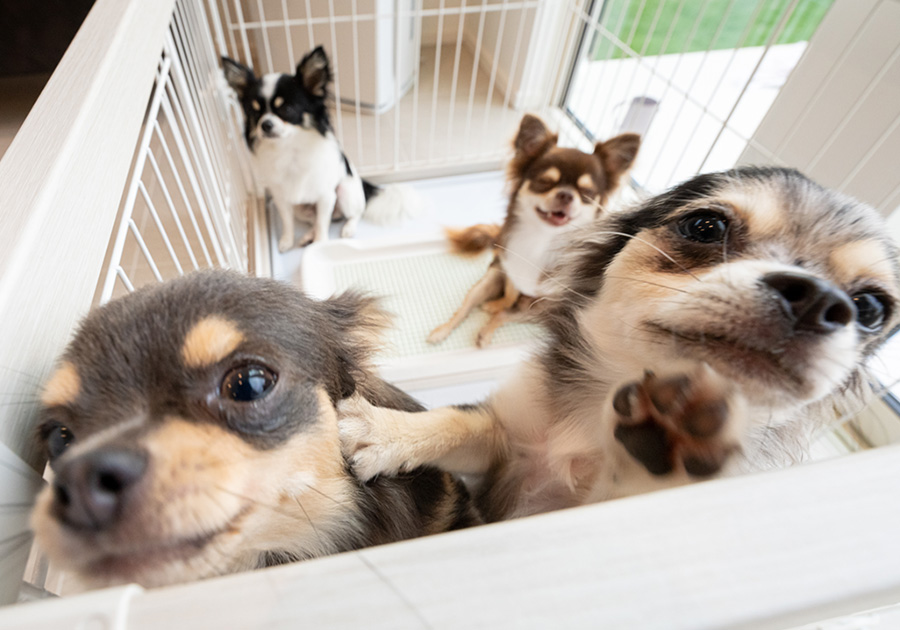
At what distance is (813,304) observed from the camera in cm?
62

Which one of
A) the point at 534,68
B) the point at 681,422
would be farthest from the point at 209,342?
the point at 534,68

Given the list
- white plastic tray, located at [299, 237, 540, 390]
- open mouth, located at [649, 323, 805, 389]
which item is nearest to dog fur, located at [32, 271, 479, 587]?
open mouth, located at [649, 323, 805, 389]

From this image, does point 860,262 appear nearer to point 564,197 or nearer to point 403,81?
point 564,197

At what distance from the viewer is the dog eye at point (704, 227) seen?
0.86m

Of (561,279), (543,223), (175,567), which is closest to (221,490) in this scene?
(175,567)

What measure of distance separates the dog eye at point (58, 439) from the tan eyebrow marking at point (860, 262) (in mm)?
1200

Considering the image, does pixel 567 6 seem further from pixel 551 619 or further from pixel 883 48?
pixel 551 619

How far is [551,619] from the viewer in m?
0.30

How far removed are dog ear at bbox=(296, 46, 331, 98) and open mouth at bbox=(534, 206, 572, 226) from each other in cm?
119

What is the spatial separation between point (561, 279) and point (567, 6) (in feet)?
7.61

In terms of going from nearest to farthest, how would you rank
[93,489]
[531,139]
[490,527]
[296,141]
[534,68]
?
1. [490,527]
2. [93,489]
3. [531,139]
4. [296,141]
5. [534,68]

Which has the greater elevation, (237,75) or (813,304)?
(813,304)

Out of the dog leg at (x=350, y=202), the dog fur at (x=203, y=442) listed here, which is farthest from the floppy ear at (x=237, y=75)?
the dog fur at (x=203, y=442)

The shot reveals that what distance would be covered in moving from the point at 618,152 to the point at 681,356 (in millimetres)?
1525
